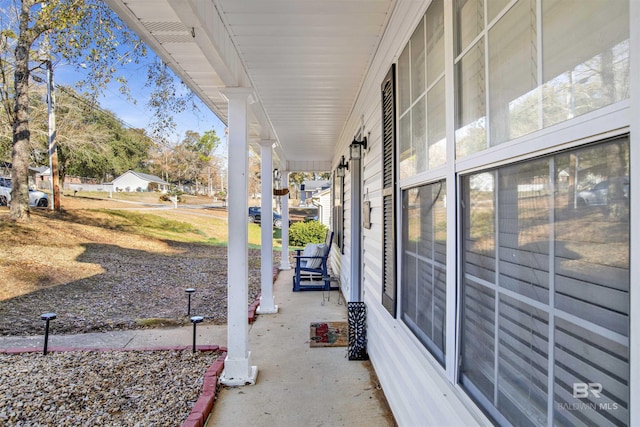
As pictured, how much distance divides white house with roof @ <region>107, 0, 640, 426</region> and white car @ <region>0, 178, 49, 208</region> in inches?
623

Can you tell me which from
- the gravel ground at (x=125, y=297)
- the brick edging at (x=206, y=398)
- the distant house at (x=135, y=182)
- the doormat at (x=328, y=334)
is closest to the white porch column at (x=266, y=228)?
the gravel ground at (x=125, y=297)

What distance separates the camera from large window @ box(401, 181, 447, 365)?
60.6 inches

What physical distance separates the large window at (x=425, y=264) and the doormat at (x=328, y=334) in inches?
69.2

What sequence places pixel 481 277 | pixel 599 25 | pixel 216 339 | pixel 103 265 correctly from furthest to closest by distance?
pixel 103 265, pixel 216 339, pixel 481 277, pixel 599 25

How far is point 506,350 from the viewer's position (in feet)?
3.39

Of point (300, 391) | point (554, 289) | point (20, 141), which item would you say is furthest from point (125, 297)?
point (20, 141)

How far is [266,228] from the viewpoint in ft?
15.3

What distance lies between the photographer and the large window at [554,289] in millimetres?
687

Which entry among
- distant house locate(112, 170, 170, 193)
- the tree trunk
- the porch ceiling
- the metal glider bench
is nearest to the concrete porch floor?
the metal glider bench

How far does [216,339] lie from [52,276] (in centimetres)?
561

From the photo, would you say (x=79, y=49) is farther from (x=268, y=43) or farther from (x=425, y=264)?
(x=425, y=264)

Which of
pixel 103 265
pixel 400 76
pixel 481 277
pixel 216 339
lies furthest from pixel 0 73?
pixel 481 277

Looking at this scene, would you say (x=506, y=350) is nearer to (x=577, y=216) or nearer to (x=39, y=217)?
(x=577, y=216)

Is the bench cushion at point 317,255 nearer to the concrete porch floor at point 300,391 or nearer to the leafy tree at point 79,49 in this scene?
the concrete porch floor at point 300,391
